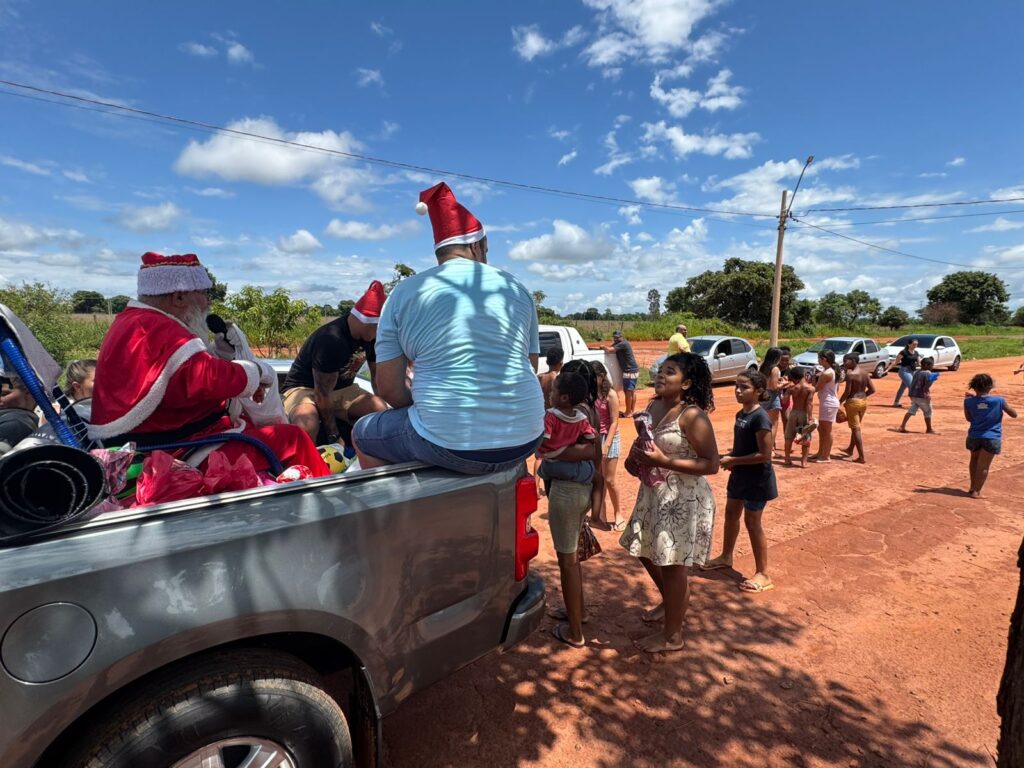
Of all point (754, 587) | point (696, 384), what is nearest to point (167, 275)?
point (696, 384)

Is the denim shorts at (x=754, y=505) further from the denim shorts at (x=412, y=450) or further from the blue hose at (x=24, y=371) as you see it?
the blue hose at (x=24, y=371)

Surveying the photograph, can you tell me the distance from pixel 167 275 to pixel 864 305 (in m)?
66.5

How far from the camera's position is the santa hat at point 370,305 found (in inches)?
154

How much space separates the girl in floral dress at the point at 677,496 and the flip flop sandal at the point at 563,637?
0.34 metres

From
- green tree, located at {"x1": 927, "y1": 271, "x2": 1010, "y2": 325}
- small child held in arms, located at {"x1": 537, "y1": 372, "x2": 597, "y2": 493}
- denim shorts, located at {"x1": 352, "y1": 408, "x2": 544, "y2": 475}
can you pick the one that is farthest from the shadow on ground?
green tree, located at {"x1": 927, "y1": 271, "x2": 1010, "y2": 325}

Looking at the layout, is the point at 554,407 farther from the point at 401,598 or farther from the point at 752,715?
the point at 752,715

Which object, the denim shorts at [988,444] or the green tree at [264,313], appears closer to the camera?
the denim shorts at [988,444]

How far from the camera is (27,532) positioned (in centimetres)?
132

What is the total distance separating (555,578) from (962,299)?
232 feet

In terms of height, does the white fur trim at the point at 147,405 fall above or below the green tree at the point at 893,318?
below

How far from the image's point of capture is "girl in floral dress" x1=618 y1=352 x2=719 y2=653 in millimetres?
3031

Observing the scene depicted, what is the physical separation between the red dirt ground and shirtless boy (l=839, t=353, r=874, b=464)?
2439 mm

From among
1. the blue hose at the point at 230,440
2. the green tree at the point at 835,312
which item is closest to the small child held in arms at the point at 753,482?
the blue hose at the point at 230,440

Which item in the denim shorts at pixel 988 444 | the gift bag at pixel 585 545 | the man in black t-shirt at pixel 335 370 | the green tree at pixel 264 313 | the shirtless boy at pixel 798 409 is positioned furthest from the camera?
the green tree at pixel 264 313
